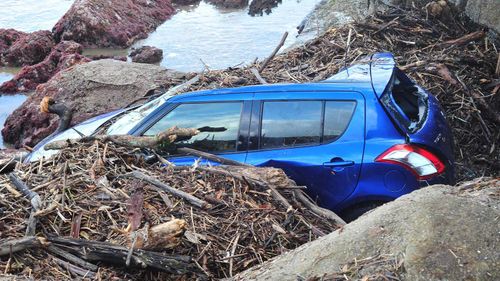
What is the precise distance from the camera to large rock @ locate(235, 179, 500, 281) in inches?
135

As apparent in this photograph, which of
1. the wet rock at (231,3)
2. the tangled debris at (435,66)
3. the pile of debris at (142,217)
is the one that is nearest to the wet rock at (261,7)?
the wet rock at (231,3)

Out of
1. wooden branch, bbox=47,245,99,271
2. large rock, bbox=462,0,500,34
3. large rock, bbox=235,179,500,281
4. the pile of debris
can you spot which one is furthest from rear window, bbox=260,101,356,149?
large rock, bbox=462,0,500,34

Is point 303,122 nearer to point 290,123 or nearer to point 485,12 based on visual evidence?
point 290,123

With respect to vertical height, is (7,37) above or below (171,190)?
below

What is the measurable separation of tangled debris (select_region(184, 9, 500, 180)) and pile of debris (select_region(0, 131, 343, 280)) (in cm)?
238

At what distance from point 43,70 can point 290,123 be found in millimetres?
10941

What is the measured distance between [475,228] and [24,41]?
15821mm

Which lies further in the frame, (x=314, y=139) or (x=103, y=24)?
(x=103, y=24)

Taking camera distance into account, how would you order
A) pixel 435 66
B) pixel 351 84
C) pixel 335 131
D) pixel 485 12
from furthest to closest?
pixel 485 12
pixel 435 66
pixel 351 84
pixel 335 131

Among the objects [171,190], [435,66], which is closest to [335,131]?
[171,190]

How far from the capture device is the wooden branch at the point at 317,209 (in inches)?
212

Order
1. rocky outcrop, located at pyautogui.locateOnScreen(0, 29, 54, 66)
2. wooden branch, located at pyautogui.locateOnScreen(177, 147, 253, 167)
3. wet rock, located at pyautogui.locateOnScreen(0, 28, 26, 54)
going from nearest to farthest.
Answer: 1. wooden branch, located at pyautogui.locateOnScreen(177, 147, 253, 167)
2. rocky outcrop, located at pyautogui.locateOnScreen(0, 29, 54, 66)
3. wet rock, located at pyautogui.locateOnScreen(0, 28, 26, 54)

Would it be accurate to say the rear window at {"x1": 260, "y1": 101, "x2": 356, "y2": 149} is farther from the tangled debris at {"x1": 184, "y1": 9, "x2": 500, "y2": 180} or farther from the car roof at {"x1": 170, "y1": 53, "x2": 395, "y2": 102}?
the tangled debris at {"x1": 184, "y1": 9, "x2": 500, "y2": 180}

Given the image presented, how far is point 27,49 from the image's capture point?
1681cm
